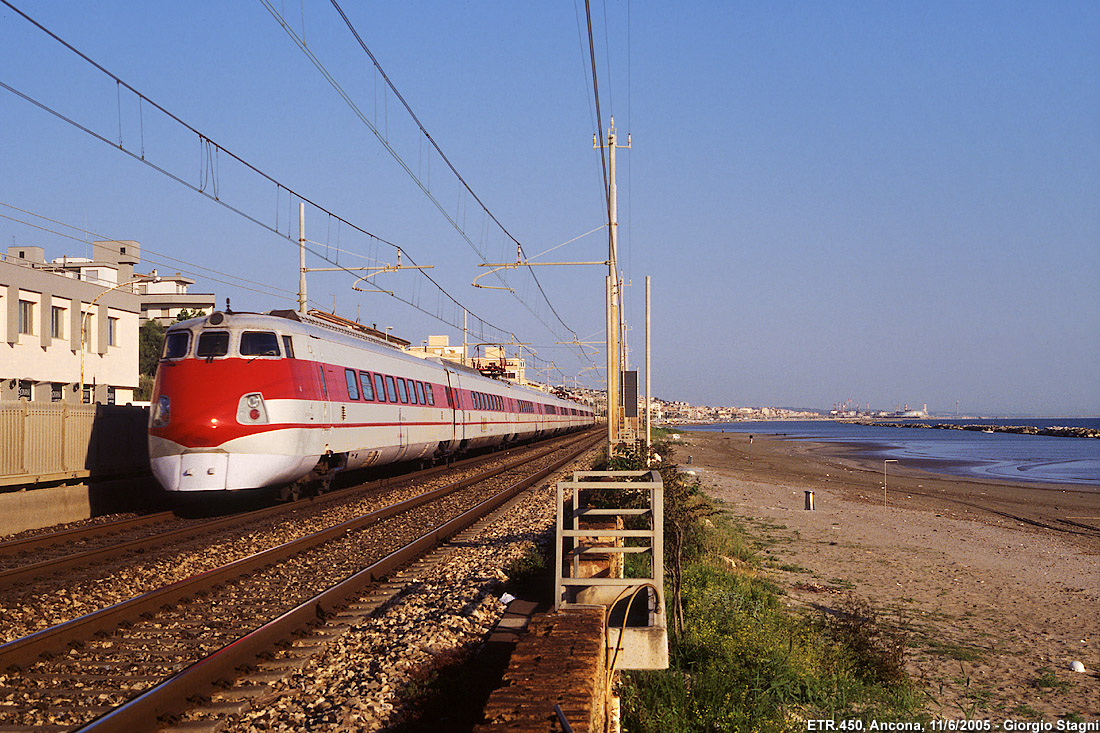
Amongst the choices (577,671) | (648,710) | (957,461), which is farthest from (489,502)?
(957,461)

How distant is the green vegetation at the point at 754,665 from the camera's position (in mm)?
7137

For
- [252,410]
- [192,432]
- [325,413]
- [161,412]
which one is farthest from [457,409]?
[192,432]

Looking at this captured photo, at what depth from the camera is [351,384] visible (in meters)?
19.2

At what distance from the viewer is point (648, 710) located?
7051 millimetres

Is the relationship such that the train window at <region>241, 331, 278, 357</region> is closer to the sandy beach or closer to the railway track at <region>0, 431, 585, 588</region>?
the railway track at <region>0, 431, 585, 588</region>

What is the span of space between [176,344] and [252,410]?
6.97ft

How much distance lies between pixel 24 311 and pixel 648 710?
35634 millimetres

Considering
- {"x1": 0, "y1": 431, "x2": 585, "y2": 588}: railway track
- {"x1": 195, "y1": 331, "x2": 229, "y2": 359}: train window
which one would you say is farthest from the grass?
{"x1": 195, "y1": 331, "x2": 229, "y2": 359}: train window

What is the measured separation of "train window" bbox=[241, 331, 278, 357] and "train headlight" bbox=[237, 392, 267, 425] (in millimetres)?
841

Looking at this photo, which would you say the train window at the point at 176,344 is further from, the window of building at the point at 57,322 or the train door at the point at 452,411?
the window of building at the point at 57,322

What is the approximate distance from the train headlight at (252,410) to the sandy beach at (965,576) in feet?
29.6

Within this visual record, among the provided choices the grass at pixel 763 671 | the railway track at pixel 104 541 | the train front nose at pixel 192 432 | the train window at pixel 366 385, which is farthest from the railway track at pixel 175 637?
the train window at pixel 366 385

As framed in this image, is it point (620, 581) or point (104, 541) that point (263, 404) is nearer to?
point (104, 541)

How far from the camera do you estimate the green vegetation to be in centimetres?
714
